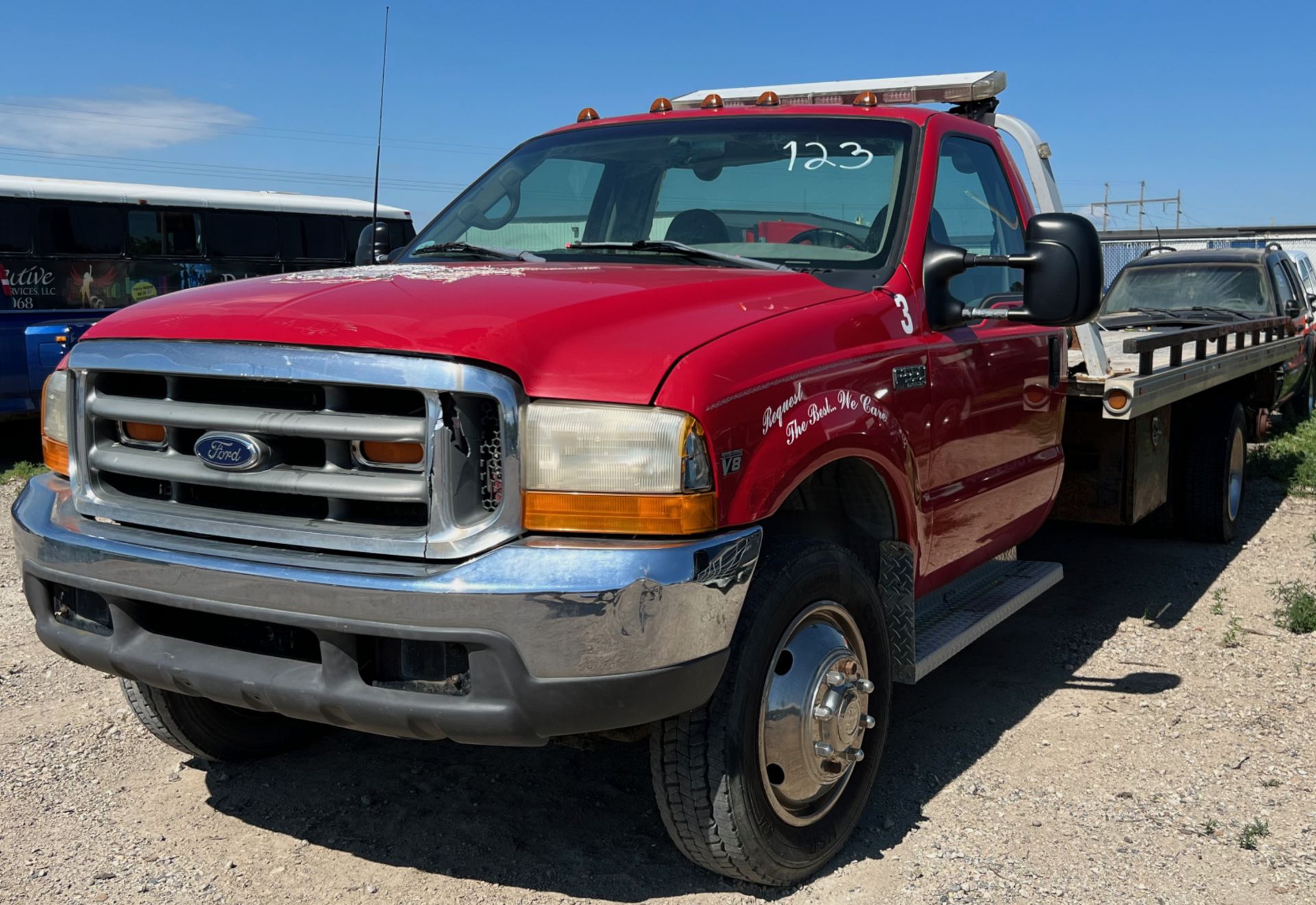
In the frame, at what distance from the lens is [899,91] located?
5062 millimetres

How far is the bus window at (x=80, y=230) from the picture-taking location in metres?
12.5

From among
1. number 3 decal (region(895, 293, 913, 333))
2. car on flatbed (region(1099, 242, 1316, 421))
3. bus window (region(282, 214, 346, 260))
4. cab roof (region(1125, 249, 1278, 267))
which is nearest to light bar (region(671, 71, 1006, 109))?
number 3 decal (region(895, 293, 913, 333))

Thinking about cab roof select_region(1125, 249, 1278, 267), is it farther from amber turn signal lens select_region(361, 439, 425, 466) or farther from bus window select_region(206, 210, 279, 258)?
amber turn signal lens select_region(361, 439, 425, 466)

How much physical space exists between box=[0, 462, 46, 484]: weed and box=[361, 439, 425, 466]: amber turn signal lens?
857 centimetres

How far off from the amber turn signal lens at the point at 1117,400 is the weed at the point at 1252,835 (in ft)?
6.35

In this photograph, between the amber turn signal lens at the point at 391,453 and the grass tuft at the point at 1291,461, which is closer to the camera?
the amber turn signal lens at the point at 391,453

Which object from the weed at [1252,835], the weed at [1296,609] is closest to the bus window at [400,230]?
the weed at [1296,609]

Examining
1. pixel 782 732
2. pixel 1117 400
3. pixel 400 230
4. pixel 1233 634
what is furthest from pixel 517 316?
pixel 400 230

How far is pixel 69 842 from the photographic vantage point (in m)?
3.46

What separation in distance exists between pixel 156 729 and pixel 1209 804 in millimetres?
3218

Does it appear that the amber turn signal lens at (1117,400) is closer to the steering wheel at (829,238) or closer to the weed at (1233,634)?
the weed at (1233,634)

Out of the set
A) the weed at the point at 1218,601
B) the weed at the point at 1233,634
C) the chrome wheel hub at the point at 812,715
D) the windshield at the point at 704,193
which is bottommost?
the weed at the point at 1233,634

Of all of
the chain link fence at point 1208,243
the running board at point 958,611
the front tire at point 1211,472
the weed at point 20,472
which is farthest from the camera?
the chain link fence at point 1208,243

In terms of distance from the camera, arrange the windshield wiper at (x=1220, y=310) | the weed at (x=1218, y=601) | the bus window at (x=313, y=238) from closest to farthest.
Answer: the weed at (x=1218, y=601) → the windshield wiper at (x=1220, y=310) → the bus window at (x=313, y=238)
